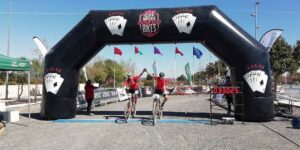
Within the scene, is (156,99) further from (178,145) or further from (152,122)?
(178,145)

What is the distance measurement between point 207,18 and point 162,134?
494 cm

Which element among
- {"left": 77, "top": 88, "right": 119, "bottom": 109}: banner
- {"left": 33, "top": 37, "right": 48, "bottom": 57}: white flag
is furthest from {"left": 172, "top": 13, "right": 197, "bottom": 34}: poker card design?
{"left": 77, "top": 88, "right": 119, "bottom": 109}: banner

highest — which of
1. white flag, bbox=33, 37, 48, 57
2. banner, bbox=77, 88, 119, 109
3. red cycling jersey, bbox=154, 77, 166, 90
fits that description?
white flag, bbox=33, 37, 48, 57

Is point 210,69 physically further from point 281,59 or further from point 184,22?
point 184,22

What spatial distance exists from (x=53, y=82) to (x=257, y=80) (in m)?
7.58

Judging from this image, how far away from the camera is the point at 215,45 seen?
12117mm

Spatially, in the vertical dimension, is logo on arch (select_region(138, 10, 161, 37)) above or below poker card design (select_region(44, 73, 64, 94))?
above

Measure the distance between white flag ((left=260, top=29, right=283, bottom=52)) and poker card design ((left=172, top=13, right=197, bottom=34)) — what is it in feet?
10.2

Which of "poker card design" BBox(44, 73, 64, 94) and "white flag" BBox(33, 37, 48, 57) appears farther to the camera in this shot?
"white flag" BBox(33, 37, 48, 57)

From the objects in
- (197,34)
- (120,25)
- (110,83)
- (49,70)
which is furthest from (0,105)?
(110,83)

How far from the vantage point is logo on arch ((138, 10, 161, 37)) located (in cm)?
1238

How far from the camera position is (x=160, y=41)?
41.9ft

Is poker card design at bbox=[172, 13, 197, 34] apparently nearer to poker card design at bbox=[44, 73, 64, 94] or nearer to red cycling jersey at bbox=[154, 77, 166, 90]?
red cycling jersey at bbox=[154, 77, 166, 90]

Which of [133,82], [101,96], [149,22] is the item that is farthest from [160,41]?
[101,96]
